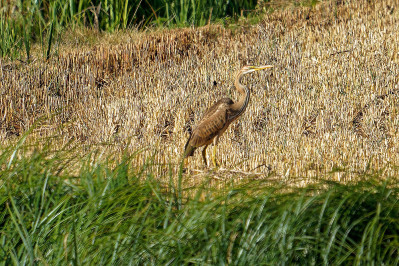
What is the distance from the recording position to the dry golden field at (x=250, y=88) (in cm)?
711

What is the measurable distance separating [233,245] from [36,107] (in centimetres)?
607

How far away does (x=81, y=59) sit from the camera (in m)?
10.5

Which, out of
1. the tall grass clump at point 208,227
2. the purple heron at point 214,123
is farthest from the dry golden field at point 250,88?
the tall grass clump at point 208,227

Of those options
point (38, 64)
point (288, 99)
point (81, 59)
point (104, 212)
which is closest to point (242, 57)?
point (288, 99)

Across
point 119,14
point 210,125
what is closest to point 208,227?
point 210,125

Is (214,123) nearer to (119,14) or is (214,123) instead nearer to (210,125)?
(210,125)

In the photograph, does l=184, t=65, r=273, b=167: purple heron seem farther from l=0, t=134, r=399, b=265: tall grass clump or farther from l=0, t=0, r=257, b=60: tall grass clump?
l=0, t=0, r=257, b=60: tall grass clump

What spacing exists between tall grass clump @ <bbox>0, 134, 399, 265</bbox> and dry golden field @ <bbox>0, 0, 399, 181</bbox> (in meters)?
1.90

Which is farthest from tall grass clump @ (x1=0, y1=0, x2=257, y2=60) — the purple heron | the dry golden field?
the purple heron

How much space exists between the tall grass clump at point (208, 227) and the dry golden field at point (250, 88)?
190 centimetres

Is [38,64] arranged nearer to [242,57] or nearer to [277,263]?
[242,57]

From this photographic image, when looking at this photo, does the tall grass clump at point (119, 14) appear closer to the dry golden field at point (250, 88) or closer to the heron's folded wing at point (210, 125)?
the dry golden field at point (250, 88)

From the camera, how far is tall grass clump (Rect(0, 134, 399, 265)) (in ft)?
12.2

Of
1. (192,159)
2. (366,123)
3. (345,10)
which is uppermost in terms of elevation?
(345,10)
